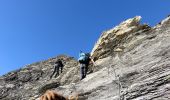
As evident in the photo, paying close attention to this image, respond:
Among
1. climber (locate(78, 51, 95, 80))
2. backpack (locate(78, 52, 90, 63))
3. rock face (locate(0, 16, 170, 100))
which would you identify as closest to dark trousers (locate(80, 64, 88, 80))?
climber (locate(78, 51, 95, 80))

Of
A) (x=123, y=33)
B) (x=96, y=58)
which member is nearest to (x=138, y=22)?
(x=123, y=33)

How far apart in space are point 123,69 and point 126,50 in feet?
16.8

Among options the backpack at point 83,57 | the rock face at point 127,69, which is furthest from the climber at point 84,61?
the rock face at point 127,69

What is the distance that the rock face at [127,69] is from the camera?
15.3 metres

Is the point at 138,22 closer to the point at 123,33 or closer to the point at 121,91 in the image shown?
the point at 123,33

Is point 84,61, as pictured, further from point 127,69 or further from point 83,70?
point 127,69

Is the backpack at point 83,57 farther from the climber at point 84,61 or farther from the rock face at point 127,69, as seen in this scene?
the rock face at point 127,69

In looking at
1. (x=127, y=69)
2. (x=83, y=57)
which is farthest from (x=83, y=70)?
(x=127, y=69)

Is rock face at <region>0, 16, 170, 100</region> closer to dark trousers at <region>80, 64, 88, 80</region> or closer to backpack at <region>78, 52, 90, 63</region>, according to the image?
dark trousers at <region>80, 64, 88, 80</region>

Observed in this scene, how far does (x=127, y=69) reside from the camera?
18.6 m

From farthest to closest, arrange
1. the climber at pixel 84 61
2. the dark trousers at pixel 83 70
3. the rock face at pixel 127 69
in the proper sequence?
the climber at pixel 84 61, the dark trousers at pixel 83 70, the rock face at pixel 127 69

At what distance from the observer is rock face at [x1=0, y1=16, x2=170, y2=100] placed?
15.3 metres

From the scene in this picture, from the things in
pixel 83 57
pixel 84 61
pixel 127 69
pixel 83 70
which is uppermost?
pixel 83 57

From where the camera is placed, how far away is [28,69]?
44500 mm
